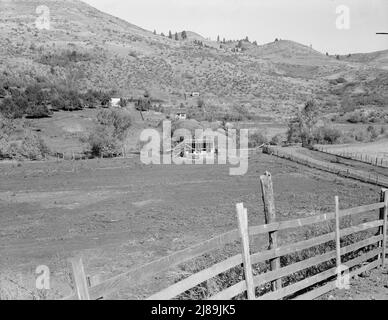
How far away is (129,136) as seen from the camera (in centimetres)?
5947

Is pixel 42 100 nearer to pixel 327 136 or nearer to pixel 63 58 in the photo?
pixel 63 58

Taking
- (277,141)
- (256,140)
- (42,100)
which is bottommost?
(277,141)

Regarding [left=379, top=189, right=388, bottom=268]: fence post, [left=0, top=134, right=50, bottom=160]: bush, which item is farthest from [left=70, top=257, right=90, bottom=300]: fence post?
[left=0, top=134, right=50, bottom=160]: bush

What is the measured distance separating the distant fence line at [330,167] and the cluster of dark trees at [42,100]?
26853mm

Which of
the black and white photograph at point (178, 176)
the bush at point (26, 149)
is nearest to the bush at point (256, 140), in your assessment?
the black and white photograph at point (178, 176)

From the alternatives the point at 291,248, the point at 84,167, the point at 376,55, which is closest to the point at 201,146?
the point at 84,167

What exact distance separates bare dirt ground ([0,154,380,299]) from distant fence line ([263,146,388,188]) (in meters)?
1.16

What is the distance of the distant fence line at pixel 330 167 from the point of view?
3366cm

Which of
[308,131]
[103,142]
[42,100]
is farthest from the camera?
[42,100]

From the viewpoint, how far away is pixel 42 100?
64.5 metres

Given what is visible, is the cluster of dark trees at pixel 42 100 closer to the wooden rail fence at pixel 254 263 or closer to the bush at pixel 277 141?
the bush at pixel 277 141

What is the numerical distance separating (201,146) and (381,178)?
21473mm

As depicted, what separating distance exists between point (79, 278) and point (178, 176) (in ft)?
110

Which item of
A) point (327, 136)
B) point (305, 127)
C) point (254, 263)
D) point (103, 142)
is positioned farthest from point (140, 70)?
point (254, 263)
